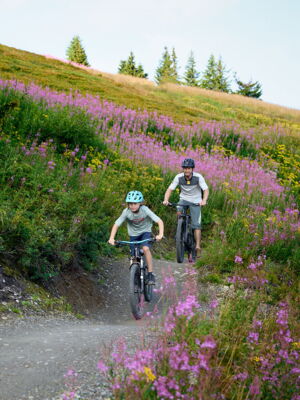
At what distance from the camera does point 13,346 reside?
181 inches

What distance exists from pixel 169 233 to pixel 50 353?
7495 millimetres

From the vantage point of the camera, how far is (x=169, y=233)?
11.7 metres

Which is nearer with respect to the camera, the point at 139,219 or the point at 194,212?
the point at 139,219

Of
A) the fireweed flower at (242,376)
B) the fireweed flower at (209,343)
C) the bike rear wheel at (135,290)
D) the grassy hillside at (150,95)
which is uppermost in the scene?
the grassy hillside at (150,95)

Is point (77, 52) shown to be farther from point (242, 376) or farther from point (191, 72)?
point (242, 376)

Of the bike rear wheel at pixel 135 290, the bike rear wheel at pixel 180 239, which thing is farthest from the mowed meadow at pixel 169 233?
the bike rear wheel at pixel 135 290

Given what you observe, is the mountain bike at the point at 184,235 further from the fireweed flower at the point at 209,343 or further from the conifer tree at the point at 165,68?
the conifer tree at the point at 165,68

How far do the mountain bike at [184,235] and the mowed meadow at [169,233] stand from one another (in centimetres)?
61

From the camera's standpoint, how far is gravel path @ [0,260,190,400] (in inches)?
141

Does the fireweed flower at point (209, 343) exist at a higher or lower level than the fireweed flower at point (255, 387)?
higher

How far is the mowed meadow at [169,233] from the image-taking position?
3283 mm

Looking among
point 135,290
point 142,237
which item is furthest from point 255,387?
point 142,237

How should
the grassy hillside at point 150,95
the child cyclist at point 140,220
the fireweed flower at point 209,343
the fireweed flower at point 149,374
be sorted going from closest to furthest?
the fireweed flower at point 149,374 < the fireweed flower at point 209,343 < the child cyclist at point 140,220 < the grassy hillside at point 150,95

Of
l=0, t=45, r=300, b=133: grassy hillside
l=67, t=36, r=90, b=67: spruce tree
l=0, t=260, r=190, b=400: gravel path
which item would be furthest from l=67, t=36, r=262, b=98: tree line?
l=0, t=260, r=190, b=400: gravel path
